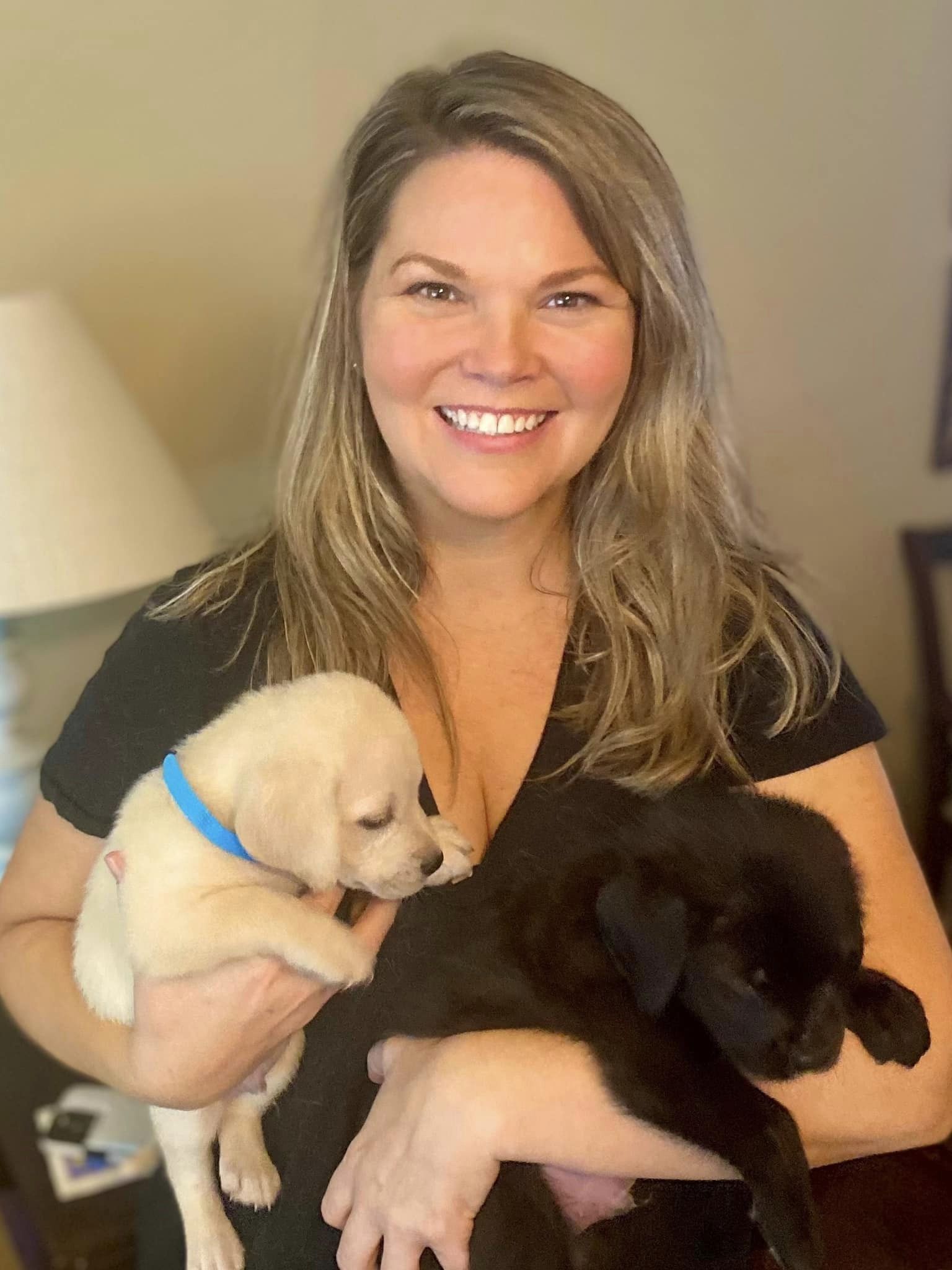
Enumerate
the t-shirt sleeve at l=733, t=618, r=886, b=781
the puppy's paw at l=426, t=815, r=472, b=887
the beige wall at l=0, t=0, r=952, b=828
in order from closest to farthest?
the puppy's paw at l=426, t=815, r=472, b=887, the t-shirt sleeve at l=733, t=618, r=886, b=781, the beige wall at l=0, t=0, r=952, b=828

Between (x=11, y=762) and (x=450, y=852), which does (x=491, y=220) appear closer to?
(x=450, y=852)

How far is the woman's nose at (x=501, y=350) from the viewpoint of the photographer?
2.91 ft

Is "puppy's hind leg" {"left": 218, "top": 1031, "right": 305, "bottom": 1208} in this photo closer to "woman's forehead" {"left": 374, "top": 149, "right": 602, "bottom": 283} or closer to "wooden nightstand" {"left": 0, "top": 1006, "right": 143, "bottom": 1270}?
"wooden nightstand" {"left": 0, "top": 1006, "right": 143, "bottom": 1270}

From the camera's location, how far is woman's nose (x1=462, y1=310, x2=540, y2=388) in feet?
2.91

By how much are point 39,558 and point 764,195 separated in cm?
108

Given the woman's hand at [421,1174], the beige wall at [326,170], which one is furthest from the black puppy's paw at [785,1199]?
the beige wall at [326,170]

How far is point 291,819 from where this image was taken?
0.73 m

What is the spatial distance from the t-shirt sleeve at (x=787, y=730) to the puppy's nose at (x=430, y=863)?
33cm

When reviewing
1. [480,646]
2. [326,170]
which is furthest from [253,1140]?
[326,170]

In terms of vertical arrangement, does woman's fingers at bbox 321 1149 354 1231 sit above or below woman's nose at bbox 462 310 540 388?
below

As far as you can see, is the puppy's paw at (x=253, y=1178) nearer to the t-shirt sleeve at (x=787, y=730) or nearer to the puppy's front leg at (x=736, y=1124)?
the puppy's front leg at (x=736, y=1124)

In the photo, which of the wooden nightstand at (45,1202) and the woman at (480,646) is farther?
the wooden nightstand at (45,1202)

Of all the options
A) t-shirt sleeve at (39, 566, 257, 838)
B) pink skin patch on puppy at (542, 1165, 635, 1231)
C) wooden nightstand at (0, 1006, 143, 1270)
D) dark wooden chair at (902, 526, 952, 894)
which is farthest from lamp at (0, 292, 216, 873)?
dark wooden chair at (902, 526, 952, 894)

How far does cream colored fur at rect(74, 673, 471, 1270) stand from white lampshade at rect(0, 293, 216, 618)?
0.30m
